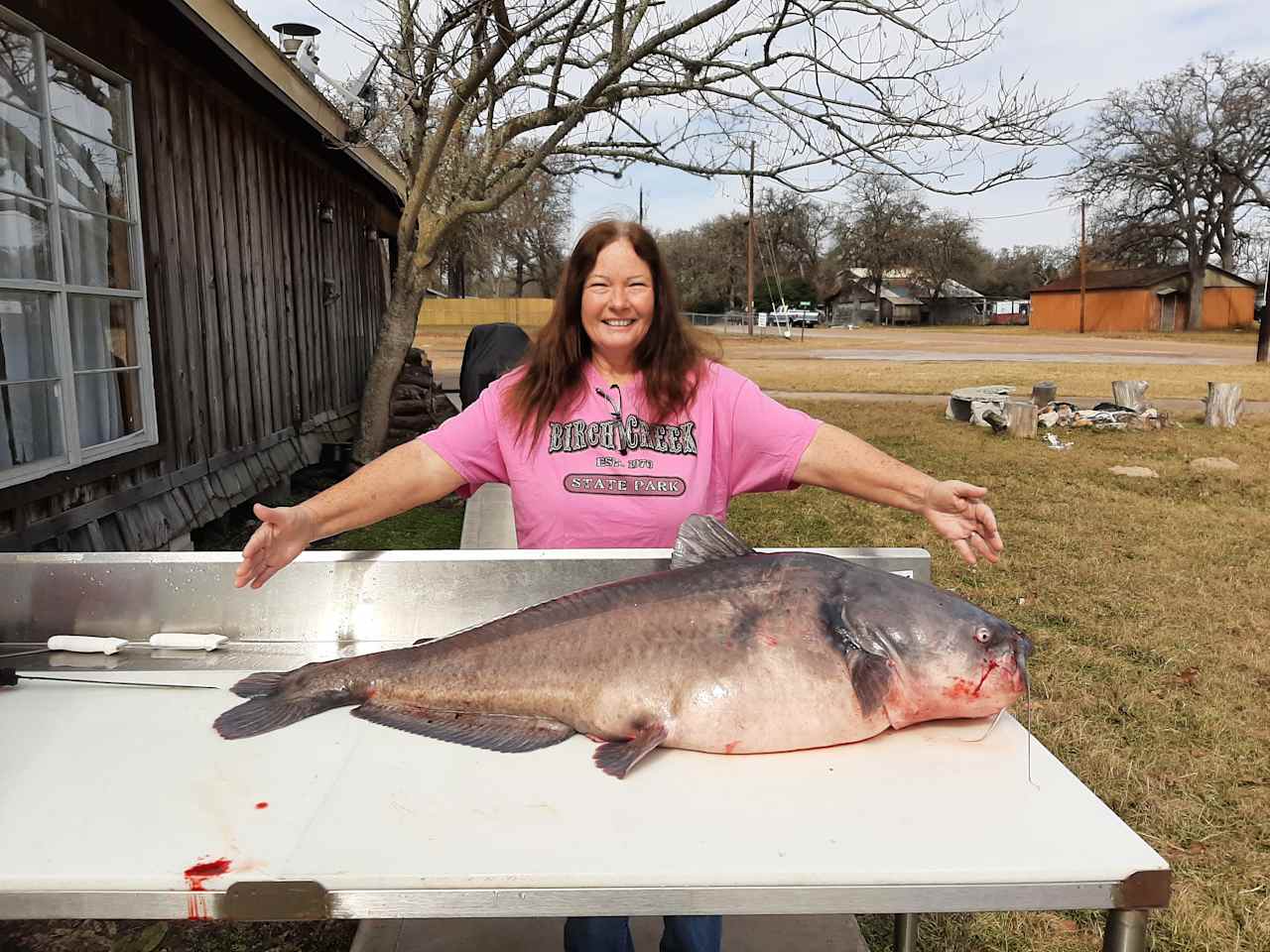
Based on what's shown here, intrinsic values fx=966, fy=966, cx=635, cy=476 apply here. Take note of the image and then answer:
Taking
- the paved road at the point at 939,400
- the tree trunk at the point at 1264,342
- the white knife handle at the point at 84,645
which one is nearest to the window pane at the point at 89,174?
the white knife handle at the point at 84,645

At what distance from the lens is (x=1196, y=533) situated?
8.11m

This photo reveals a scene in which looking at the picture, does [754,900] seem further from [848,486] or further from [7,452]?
[7,452]

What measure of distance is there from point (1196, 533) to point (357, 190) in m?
11.0

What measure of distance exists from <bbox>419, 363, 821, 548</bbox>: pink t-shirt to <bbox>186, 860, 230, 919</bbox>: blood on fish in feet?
4.47

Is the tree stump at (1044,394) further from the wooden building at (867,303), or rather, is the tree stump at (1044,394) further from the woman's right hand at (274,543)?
the wooden building at (867,303)

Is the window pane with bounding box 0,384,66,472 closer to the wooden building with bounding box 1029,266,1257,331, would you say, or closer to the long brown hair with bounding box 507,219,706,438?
the long brown hair with bounding box 507,219,706,438

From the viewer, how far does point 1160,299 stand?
2313 inches

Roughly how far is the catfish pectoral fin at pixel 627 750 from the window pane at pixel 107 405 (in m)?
4.52

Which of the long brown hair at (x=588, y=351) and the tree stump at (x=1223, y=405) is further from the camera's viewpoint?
the tree stump at (x=1223, y=405)

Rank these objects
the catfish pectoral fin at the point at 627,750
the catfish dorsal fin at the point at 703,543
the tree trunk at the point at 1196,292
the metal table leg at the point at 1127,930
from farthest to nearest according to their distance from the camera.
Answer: the tree trunk at the point at 1196,292 → the catfish dorsal fin at the point at 703,543 → the catfish pectoral fin at the point at 627,750 → the metal table leg at the point at 1127,930

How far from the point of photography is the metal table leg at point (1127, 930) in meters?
1.52

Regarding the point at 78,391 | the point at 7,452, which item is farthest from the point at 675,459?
the point at 78,391

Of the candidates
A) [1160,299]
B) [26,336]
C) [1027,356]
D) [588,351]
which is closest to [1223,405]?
[588,351]

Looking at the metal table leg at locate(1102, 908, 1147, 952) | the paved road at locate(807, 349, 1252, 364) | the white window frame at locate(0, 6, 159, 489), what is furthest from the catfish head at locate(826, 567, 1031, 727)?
the paved road at locate(807, 349, 1252, 364)
